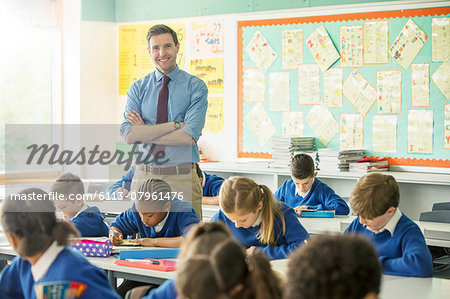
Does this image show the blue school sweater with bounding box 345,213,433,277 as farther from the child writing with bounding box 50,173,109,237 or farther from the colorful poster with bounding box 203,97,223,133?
the colorful poster with bounding box 203,97,223,133

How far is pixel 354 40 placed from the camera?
16.9 feet

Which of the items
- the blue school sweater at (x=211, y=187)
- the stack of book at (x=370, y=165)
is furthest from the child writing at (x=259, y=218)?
the stack of book at (x=370, y=165)

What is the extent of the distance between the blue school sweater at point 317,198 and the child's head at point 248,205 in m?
1.38

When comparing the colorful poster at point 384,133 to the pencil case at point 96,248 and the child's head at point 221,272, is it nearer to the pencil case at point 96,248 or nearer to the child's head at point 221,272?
the pencil case at point 96,248

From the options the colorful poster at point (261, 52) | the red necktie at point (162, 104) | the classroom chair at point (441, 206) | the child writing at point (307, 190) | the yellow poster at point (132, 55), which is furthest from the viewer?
the yellow poster at point (132, 55)

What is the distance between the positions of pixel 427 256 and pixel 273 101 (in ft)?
11.1

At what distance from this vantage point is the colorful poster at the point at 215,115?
5.92 metres

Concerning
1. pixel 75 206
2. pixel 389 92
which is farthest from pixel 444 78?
pixel 75 206

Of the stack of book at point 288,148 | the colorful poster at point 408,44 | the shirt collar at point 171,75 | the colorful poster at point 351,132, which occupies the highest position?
the colorful poster at point 408,44

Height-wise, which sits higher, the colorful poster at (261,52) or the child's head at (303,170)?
the colorful poster at (261,52)

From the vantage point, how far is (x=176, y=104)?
3.51 meters

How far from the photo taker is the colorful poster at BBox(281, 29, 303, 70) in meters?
5.45

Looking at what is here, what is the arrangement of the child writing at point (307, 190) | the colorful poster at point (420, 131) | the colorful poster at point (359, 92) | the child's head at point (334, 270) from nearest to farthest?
the child's head at point (334, 270) < the child writing at point (307, 190) < the colorful poster at point (420, 131) < the colorful poster at point (359, 92)

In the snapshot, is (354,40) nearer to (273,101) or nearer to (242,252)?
(273,101)
